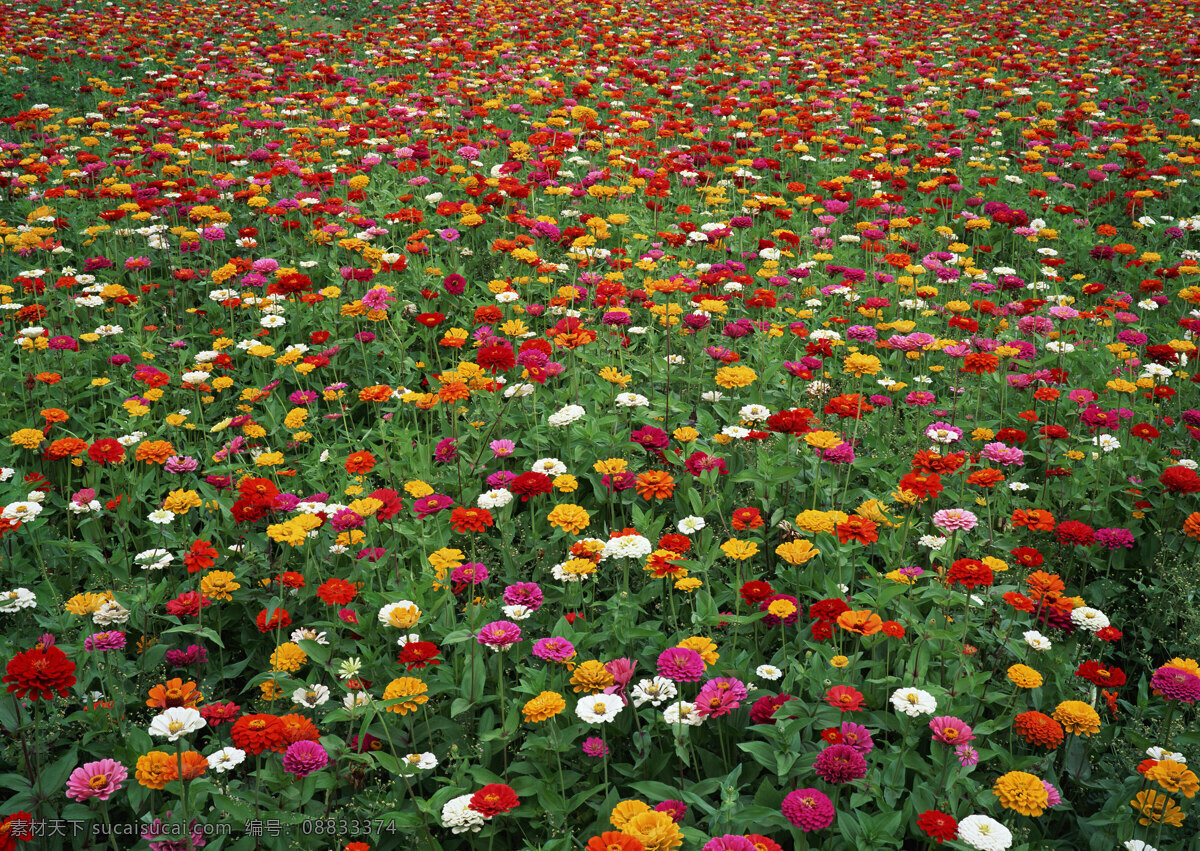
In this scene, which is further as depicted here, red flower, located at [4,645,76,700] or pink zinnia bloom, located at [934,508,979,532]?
pink zinnia bloom, located at [934,508,979,532]

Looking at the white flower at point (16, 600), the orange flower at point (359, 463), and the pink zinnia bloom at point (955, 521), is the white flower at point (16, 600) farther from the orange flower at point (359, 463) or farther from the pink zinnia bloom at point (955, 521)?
the pink zinnia bloom at point (955, 521)

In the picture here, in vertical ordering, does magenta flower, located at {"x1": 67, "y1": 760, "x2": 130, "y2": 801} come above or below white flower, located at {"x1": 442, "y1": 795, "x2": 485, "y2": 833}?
above

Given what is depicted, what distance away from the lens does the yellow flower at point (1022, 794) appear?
2.07 m

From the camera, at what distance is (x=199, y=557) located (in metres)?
2.87

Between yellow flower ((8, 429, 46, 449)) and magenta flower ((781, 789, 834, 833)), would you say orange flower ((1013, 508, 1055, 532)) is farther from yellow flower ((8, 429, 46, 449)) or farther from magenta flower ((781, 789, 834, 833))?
yellow flower ((8, 429, 46, 449))

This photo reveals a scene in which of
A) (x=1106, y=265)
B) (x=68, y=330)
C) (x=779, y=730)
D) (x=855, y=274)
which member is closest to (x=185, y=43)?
(x=68, y=330)

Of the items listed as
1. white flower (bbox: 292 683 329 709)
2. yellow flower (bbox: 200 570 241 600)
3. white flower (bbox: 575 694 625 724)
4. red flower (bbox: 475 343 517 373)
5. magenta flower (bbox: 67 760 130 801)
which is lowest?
white flower (bbox: 292 683 329 709)

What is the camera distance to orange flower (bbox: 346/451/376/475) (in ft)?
10.6

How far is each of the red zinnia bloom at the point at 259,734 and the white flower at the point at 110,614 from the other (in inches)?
37.8

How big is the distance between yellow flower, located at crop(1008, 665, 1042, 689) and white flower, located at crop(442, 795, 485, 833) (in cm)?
166

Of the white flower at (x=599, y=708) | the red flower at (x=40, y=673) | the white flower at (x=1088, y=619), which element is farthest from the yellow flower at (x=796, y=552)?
the red flower at (x=40, y=673)

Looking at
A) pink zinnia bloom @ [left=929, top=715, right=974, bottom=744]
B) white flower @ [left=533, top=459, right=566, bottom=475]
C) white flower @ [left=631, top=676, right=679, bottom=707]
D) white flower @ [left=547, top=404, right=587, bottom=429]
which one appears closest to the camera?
pink zinnia bloom @ [left=929, top=715, right=974, bottom=744]

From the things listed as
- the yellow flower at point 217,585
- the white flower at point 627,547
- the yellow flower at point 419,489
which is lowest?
the yellow flower at point 217,585

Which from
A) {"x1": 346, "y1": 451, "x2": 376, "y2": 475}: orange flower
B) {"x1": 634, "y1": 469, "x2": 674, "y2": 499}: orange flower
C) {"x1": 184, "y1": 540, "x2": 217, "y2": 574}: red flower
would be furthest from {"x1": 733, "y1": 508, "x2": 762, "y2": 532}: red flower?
{"x1": 184, "y1": 540, "x2": 217, "y2": 574}: red flower
